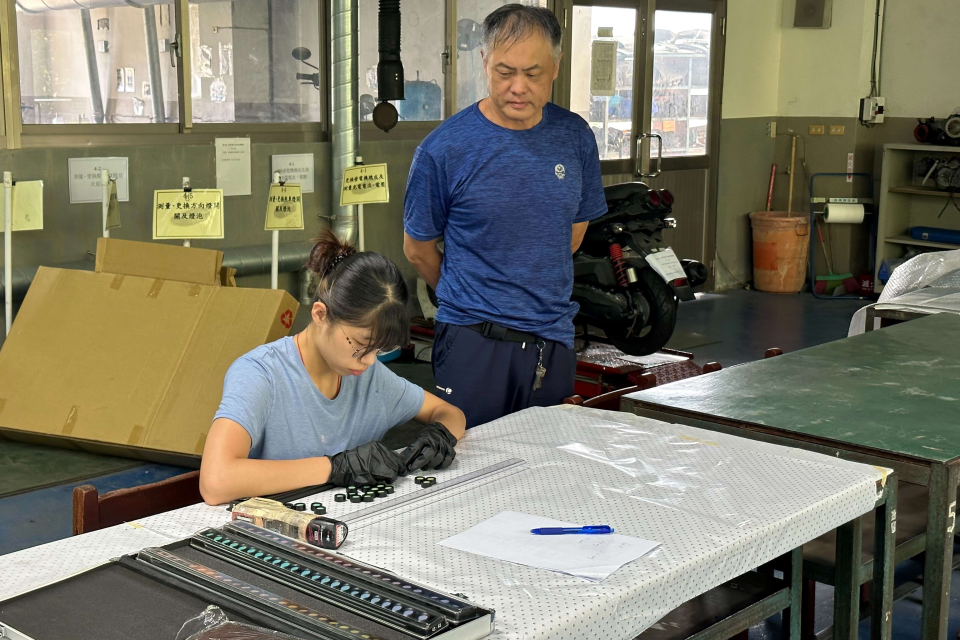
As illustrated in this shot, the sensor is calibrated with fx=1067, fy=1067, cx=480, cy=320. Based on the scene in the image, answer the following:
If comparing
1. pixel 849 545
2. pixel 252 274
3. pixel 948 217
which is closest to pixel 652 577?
pixel 849 545

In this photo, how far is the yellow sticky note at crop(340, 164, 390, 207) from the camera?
4.93m

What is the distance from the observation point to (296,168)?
18.5ft

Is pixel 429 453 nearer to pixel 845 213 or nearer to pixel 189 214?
pixel 189 214

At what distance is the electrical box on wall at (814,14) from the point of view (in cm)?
827

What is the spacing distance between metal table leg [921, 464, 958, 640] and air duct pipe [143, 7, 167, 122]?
4.10 meters

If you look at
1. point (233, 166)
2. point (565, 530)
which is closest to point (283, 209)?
point (233, 166)

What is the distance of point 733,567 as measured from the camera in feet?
5.46

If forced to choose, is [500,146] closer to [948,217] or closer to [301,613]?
[301,613]

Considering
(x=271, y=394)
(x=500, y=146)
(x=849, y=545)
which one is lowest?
(x=849, y=545)

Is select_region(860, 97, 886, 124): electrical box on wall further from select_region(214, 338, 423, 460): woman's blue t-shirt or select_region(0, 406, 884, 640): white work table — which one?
select_region(214, 338, 423, 460): woman's blue t-shirt

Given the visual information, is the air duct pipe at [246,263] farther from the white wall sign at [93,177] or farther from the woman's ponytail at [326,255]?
the woman's ponytail at [326,255]

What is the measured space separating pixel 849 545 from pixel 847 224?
689cm

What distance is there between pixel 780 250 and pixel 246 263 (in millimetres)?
4624

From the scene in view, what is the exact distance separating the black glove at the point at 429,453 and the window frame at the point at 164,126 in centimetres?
329
